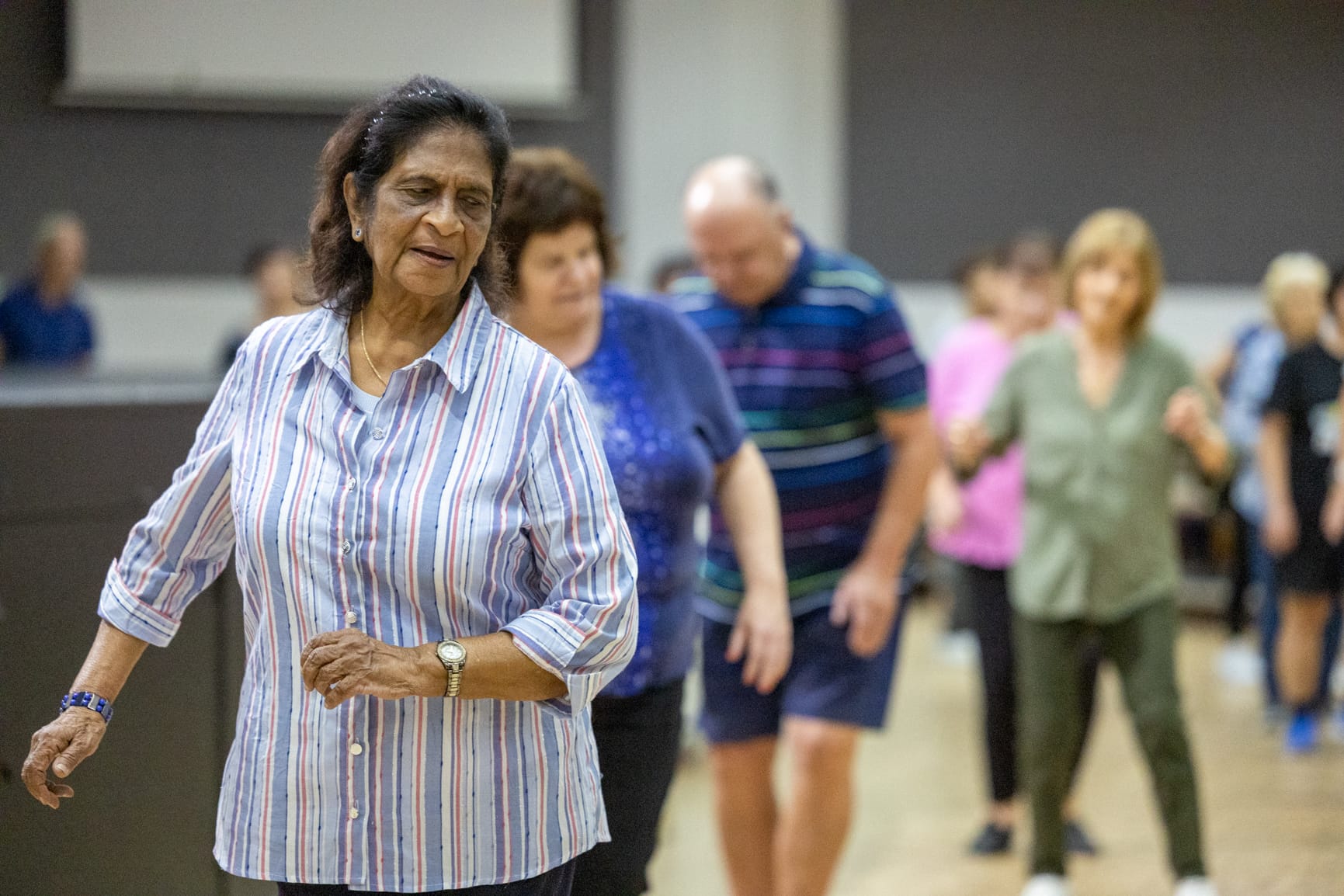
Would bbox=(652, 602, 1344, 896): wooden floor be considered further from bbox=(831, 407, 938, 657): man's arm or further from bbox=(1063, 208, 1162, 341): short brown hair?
bbox=(1063, 208, 1162, 341): short brown hair

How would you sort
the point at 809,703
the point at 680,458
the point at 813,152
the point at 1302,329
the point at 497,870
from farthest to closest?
the point at 813,152
the point at 1302,329
the point at 809,703
the point at 680,458
the point at 497,870

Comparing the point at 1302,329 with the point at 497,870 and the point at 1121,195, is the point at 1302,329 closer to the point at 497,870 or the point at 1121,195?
the point at 1121,195

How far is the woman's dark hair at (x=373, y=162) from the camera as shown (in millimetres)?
1577

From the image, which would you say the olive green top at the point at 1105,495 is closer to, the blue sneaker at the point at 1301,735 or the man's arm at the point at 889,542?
the man's arm at the point at 889,542

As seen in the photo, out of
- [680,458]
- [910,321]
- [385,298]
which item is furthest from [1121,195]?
[385,298]

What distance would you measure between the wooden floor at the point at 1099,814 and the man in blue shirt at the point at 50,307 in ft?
10.8

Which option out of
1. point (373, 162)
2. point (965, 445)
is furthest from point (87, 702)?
point (965, 445)

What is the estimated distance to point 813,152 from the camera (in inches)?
354

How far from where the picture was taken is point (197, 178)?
7.49 m

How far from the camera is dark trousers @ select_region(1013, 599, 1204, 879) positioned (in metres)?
3.43

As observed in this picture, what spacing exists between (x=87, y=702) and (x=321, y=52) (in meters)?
4.56

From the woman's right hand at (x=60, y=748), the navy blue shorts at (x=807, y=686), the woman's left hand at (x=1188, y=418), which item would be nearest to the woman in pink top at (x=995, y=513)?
the woman's left hand at (x=1188, y=418)

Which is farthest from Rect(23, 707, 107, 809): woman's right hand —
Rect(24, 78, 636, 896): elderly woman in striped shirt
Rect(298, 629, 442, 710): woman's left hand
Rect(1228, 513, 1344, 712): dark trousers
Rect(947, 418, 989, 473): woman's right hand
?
Rect(1228, 513, 1344, 712): dark trousers

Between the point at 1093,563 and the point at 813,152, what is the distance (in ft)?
19.2
